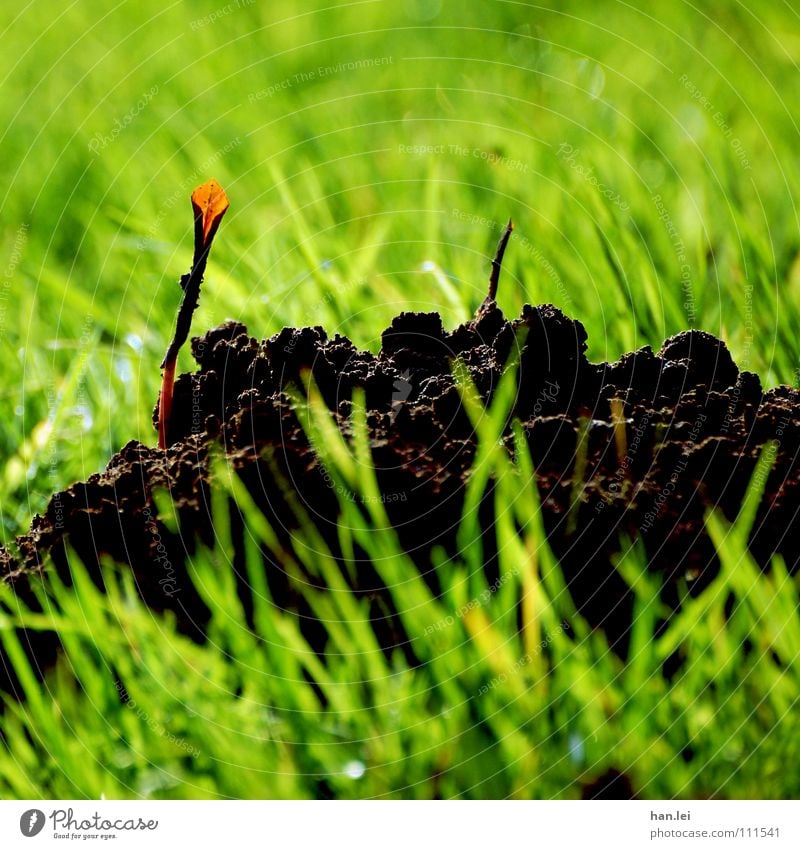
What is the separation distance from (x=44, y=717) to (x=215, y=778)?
0.13 metres

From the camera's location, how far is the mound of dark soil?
27.0 inches

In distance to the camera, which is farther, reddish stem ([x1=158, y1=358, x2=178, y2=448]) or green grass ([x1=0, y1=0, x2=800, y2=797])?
reddish stem ([x1=158, y1=358, x2=178, y2=448])

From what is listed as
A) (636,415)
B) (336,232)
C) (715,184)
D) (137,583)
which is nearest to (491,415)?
(636,415)

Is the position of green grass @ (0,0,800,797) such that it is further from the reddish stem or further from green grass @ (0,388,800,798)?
the reddish stem

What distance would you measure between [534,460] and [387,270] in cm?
45

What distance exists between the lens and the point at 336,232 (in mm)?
1172

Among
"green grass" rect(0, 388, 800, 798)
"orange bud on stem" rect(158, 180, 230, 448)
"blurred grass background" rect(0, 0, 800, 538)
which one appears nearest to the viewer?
"green grass" rect(0, 388, 800, 798)

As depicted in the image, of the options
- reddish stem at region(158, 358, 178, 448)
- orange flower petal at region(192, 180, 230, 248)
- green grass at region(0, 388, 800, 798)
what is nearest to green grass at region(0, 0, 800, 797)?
green grass at region(0, 388, 800, 798)

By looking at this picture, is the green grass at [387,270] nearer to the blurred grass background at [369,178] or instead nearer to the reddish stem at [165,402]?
the blurred grass background at [369,178]

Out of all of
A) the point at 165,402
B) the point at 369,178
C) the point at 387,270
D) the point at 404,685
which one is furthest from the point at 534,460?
the point at 369,178

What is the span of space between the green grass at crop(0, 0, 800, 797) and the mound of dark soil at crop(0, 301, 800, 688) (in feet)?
0.08

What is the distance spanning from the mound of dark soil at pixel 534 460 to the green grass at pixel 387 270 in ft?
0.08

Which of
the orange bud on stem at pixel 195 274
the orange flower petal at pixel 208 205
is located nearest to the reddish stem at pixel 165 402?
the orange bud on stem at pixel 195 274

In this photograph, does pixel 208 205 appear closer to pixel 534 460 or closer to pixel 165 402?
pixel 165 402
